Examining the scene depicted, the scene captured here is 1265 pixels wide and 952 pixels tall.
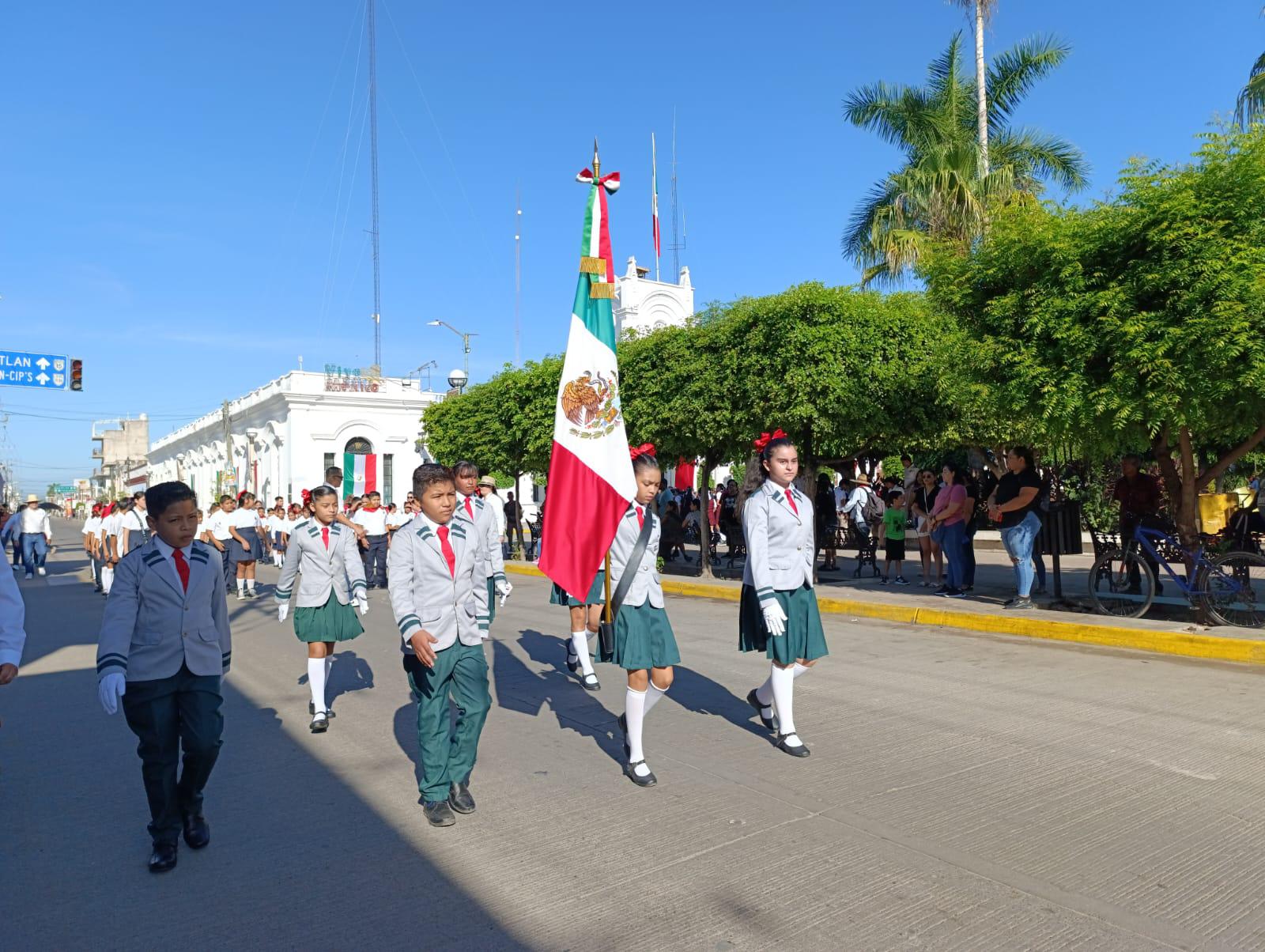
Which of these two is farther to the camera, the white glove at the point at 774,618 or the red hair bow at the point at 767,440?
the red hair bow at the point at 767,440

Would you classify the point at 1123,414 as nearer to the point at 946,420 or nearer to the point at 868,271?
the point at 946,420

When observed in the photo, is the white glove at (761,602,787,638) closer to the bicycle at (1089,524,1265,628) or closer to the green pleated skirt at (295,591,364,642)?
the green pleated skirt at (295,591,364,642)

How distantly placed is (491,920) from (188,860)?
63.8 inches

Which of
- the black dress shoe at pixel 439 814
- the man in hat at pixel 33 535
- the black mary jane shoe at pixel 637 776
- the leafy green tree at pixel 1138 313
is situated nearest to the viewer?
the black dress shoe at pixel 439 814

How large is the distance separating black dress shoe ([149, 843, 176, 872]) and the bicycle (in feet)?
29.9

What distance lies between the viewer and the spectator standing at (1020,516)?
10.5 meters

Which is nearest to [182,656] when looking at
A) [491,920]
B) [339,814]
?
[339,814]

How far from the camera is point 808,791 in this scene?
4.77 metres

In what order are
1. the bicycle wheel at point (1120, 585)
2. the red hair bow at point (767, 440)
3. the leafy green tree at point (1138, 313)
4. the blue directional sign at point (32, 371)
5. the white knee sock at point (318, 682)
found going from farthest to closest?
the blue directional sign at point (32, 371)
the bicycle wheel at point (1120, 585)
the leafy green tree at point (1138, 313)
the white knee sock at point (318, 682)
the red hair bow at point (767, 440)

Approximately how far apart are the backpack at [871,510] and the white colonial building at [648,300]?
22.8 meters

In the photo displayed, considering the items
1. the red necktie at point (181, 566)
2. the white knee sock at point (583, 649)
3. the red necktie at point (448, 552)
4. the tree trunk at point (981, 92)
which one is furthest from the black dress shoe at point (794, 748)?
the tree trunk at point (981, 92)

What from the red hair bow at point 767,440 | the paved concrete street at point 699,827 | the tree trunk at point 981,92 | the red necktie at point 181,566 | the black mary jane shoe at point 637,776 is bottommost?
the paved concrete street at point 699,827

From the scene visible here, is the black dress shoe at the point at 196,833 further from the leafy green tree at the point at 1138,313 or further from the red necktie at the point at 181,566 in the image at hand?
the leafy green tree at the point at 1138,313

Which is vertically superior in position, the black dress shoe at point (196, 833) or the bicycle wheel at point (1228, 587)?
the bicycle wheel at point (1228, 587)
